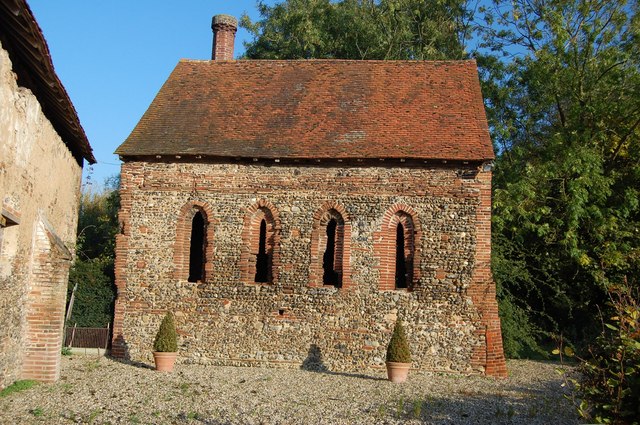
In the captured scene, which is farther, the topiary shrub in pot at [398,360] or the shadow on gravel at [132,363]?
the shadow on gravel at [132,363]

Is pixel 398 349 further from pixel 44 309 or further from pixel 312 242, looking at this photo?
pixel 44 309

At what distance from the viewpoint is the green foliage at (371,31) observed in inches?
1178

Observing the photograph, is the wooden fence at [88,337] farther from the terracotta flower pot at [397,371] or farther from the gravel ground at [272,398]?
the terracotta flower pot at [397,371]

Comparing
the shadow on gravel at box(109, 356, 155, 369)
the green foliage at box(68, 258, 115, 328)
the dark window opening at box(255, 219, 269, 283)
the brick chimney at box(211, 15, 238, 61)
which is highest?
the brick chimney at box(211, 15, 238, 61)

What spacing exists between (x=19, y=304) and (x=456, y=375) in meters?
9.94

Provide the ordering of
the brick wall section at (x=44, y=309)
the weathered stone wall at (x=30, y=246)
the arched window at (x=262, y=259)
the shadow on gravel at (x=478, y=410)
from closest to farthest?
the weathered stone wall at (x=30, y=246)
the shadow on gravel at (x=478, y=410)
the brick wall section at (x=44, y=309)
the arched window at (x=262, y=259)

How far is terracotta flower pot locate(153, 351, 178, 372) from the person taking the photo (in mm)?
15594

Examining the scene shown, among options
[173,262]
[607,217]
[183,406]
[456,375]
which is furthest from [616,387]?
[607,217]

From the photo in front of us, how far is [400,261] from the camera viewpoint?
17.6m

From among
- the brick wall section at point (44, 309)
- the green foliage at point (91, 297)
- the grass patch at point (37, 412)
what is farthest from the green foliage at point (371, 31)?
the grass patch at point (37, 412)

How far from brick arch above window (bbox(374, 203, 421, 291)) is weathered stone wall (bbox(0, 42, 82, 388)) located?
7.66m

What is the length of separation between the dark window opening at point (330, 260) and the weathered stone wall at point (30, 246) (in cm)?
673

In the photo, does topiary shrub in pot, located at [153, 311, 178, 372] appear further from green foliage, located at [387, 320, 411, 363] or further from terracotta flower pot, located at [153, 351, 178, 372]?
green foliage, located at [387, 320, 411, 363]

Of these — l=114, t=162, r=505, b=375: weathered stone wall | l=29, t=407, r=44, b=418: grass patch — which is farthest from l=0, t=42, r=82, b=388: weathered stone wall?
l=114, t=162, r=505, b=375: weathered stone wall
